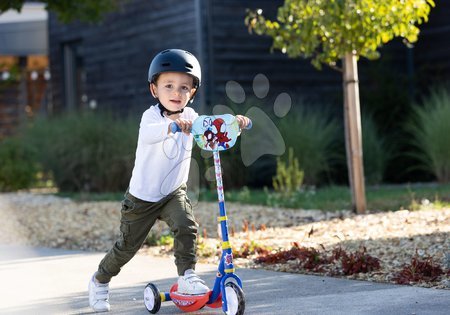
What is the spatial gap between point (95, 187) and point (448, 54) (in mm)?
6890

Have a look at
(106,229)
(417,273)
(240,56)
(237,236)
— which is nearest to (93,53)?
(240,56)

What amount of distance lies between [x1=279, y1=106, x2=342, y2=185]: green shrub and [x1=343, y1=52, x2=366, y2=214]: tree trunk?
379 centimetres

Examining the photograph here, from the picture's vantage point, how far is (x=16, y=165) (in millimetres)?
17172

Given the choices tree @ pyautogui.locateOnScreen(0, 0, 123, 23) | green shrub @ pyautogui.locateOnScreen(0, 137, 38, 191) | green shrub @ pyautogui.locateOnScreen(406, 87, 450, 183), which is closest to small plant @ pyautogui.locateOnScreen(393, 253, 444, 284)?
tree @ pyautogui.locateOnScreen(0, 0, 123, 23)

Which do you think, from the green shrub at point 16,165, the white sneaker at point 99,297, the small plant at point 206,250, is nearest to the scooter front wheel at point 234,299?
the white sneaker at point 99,297

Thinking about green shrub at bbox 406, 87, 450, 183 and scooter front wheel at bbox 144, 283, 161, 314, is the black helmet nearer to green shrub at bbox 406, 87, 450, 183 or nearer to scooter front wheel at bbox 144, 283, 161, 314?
scooter front wheel at bbox 144, 283, 161, 314

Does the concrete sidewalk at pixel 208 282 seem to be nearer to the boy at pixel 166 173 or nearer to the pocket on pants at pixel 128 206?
the boy at pixel 166 173

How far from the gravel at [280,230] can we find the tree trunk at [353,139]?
0.21 m

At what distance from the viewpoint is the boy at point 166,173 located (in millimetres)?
5281

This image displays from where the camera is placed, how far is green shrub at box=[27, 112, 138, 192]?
15.3m

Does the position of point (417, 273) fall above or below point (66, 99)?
below

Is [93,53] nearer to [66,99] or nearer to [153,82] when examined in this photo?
[66,99]

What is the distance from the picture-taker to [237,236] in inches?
343

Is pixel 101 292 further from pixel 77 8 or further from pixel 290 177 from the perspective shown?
pixel 77 8
